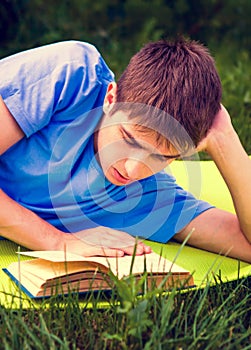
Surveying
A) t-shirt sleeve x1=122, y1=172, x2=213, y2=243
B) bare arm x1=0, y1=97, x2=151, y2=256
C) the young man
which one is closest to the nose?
the young man

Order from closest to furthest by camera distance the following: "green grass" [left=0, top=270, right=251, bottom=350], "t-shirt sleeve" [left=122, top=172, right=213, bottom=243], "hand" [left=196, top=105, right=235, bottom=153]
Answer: "green grass" [left=0, top=270, right=251, bottom=350] < "hand" [left=196, top=105, right=235, bottom=153] < "t-shirt sleeve" [left=122, top=172, right=213, bottom=243]

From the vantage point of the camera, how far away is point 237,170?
2.18m

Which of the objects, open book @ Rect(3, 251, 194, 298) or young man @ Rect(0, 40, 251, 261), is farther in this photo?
young man @ Rect(0, 40, 251, 261)

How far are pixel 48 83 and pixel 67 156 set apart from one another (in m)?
0.22

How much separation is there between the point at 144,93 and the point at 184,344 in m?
0.67

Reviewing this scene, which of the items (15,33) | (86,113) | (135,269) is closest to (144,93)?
(86,113)

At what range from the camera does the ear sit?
6.69 ft

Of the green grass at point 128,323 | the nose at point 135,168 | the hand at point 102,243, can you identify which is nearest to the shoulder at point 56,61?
the nose at point 135,168

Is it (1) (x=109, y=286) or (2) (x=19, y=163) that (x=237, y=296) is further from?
(2) (x=19, y=163)

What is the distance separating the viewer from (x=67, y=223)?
7.27 ft

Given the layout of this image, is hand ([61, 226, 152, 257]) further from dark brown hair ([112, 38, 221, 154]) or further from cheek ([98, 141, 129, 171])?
dark brown hair ([112, 38, 221, 154])

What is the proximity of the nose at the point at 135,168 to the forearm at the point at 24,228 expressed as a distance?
297mm

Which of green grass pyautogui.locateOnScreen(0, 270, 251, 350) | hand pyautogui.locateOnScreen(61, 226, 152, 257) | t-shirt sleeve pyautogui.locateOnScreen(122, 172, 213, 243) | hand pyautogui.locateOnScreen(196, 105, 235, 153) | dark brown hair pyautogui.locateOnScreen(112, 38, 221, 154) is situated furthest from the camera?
t-shirt sleeve pyautogui.locateOnScreen(122, 172, 213, 243)

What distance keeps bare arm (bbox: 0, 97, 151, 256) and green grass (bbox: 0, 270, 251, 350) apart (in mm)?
292
